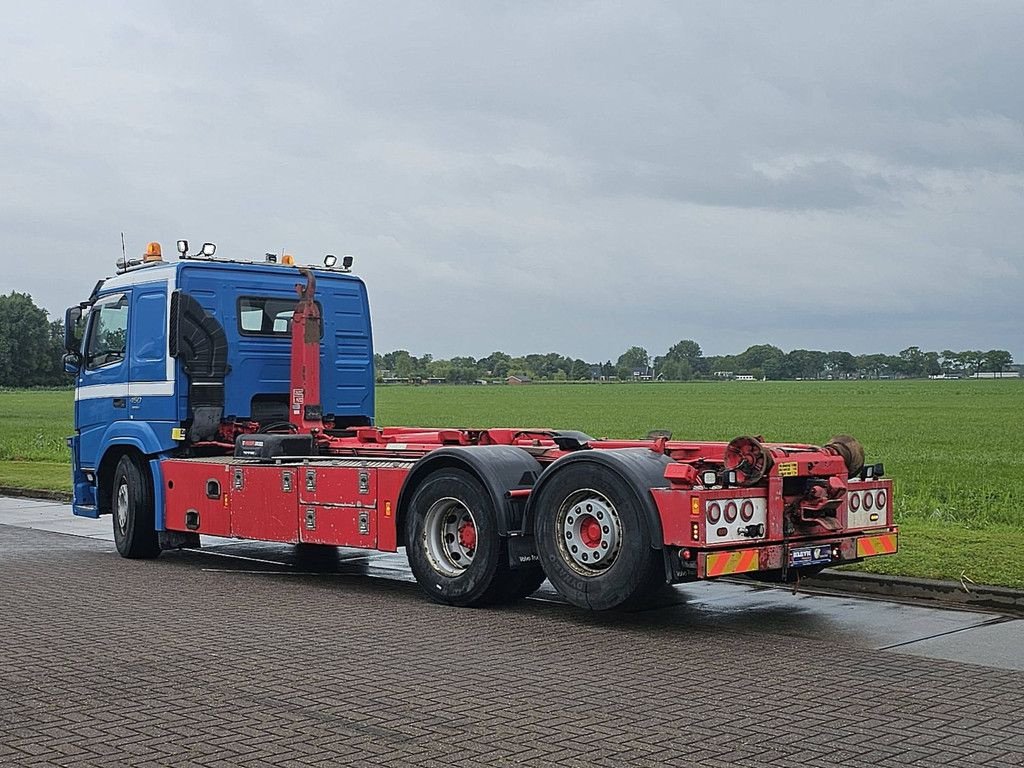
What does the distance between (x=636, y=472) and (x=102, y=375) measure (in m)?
7.44

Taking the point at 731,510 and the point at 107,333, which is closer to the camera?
the point at 731,510

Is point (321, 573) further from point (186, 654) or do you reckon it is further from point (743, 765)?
point (743, 765)

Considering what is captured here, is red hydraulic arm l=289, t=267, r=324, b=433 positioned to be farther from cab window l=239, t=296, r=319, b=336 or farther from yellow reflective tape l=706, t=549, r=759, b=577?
yellow reflective tape l=706, t=549, r=759, b=577

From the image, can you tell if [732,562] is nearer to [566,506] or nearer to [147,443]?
[566,506]

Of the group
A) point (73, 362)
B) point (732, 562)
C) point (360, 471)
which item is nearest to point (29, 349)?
point (73, 362)

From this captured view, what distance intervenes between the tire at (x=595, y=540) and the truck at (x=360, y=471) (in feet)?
0.05

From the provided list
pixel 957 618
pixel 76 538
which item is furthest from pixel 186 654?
pixel 76 538

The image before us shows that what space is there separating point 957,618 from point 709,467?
2.21 meters

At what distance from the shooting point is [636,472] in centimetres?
959

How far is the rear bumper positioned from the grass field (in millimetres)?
1036

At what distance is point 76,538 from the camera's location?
16562mm

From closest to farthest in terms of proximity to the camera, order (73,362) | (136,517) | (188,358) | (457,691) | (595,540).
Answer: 1. (457,691)
2. (595,540)
3. (188,358)
4. (136,517)
5. (73,362)

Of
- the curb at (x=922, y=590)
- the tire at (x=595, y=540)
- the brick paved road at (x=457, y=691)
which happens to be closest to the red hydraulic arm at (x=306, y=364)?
the brick paved road at (x=457, y=691)

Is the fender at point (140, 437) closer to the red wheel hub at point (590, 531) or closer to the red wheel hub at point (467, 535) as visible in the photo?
the red wheel hub at point (467, 535)
